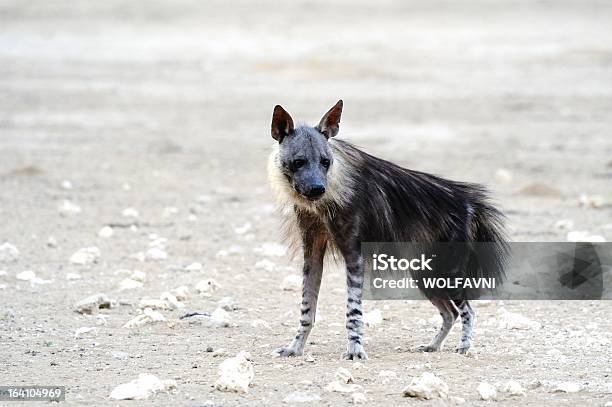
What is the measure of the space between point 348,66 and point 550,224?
16.6m

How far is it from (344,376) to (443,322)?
1.36 meters

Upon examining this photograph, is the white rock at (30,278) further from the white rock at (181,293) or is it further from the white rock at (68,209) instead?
the white rock at (68,209)

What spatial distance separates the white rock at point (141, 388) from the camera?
220 inches

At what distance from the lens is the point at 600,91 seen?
78.8ft

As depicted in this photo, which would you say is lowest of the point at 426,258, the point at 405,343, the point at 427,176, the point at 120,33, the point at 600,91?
the point at 405,343

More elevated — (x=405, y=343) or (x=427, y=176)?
(x=427, y=176)

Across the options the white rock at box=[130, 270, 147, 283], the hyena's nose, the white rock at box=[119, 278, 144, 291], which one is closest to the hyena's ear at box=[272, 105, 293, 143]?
the hyena's nose

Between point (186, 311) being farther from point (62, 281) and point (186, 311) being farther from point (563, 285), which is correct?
Result: point (563, 285)

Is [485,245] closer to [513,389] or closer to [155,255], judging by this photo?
[513,389]

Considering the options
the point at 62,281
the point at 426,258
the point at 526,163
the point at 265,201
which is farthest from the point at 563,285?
the point at 526,163

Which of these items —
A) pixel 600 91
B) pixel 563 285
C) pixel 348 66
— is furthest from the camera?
pixel 348 66

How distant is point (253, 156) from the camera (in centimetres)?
1658

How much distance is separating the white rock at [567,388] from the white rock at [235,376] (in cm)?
158

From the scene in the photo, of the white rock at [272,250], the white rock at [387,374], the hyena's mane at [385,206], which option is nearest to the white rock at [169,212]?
the white rock at [272,250]
